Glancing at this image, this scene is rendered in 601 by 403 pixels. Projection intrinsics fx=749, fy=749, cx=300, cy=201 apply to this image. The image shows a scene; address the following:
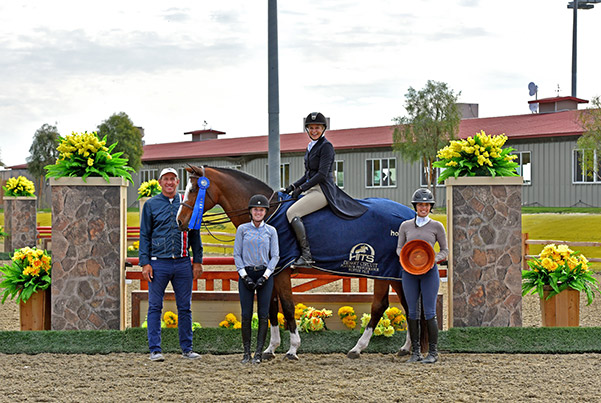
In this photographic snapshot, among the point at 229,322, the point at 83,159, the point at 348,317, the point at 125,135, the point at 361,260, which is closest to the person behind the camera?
the point at 361,260

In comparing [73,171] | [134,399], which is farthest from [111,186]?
[134,399]

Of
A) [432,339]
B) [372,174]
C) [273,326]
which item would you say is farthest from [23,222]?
[432,339]

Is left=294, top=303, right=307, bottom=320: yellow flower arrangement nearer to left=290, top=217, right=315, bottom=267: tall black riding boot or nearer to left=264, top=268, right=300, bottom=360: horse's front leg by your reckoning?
left=264, top=268, right=300, bottom=360: horse's front leg

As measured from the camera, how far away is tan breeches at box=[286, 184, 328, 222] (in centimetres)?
777

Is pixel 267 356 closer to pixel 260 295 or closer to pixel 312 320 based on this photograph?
pixel 260 295

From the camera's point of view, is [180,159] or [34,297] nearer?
[34,297]

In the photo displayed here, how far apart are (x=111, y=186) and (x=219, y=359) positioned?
2.63 m

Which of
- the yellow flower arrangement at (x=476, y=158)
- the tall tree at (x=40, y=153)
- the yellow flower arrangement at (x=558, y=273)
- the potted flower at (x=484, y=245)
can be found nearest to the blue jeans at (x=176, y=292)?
the potted flower at (x=484, y=245)

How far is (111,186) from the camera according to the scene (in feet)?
29.4

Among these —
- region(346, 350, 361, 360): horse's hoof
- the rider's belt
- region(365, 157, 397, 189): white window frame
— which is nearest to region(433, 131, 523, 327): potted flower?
region(346, 350, 361, 360): horse's hoof

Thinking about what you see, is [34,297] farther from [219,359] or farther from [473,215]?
[473,215]

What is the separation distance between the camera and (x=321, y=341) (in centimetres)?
830

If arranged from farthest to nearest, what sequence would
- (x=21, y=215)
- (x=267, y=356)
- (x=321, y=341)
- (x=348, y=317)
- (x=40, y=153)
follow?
(x=40, y=153) < (x=21, y=215) < (x=348, y=317) < (x=321, y=341) < (x=267, y=356)

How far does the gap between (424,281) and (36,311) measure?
4.76m
